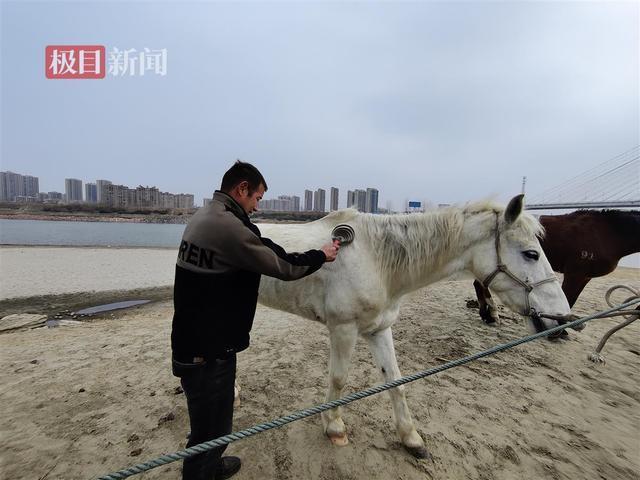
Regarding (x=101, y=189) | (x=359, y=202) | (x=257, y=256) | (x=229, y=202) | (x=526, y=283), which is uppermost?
(x=101, y=189)

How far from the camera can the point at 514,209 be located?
7.30 ft

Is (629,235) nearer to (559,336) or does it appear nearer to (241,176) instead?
(559,336)

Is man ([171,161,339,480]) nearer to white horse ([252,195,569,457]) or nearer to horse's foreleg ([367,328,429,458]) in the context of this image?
white horse ([252,195,569,457])

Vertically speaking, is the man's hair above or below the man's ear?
above

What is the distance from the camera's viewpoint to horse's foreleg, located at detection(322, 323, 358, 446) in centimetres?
229

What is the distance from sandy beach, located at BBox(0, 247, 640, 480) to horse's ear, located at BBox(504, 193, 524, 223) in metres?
1.96

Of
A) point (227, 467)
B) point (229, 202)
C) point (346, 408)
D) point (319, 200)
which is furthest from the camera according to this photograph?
point (319, 200)

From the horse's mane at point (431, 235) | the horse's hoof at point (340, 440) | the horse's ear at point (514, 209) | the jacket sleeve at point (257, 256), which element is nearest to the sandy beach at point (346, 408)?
the horse's hoof at point (340, 440)

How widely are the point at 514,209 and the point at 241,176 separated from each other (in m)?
2.03

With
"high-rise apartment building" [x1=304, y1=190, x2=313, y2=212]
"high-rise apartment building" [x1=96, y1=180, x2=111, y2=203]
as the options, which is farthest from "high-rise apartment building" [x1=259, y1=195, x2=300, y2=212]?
"high-rise apartment building" [x1=96, y1=180, x2=111, y2=203]

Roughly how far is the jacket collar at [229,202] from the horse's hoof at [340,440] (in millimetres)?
2134

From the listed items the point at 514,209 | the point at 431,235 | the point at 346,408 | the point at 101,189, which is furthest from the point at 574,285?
the point at 101,189

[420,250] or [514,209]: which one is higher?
[514,209]

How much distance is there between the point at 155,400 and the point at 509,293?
11.9ft
